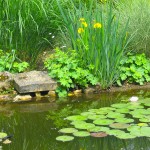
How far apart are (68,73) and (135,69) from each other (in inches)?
44.8

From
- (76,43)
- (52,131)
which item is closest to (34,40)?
(76,43)

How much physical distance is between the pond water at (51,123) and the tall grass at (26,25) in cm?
123

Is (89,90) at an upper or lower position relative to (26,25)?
lower

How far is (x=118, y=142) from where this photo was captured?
14.2 ft

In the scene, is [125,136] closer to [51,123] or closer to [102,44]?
[51,123]

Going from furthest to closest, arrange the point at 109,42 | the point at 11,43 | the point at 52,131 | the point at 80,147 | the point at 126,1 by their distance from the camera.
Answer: the point at 126,1 → the point at 11,43 → the point at 109,42 → the point at 52,131 → the point at 80,147

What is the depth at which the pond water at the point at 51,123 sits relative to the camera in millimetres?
4281

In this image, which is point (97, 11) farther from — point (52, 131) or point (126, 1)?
point (52, 131)

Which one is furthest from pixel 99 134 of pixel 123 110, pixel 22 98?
pixel 22 98

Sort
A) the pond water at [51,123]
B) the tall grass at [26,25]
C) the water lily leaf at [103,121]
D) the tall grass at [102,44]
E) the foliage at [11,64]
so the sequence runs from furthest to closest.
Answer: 1. the tall grass at [26,25]
2. the foliage at [11,64]
3. the tall grass at [102,44]
4. the water lily leaf at [103,121]
5. the pond water at [51,123]

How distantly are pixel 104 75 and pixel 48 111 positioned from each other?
1194 mm

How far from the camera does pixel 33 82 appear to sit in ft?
19.6

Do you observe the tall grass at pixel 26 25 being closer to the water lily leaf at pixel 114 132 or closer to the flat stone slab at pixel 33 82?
the flat stone slab at pixel 33 82

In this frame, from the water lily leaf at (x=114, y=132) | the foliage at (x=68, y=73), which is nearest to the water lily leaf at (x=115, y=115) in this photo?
the water lily leaf at (x=114, y=132)
